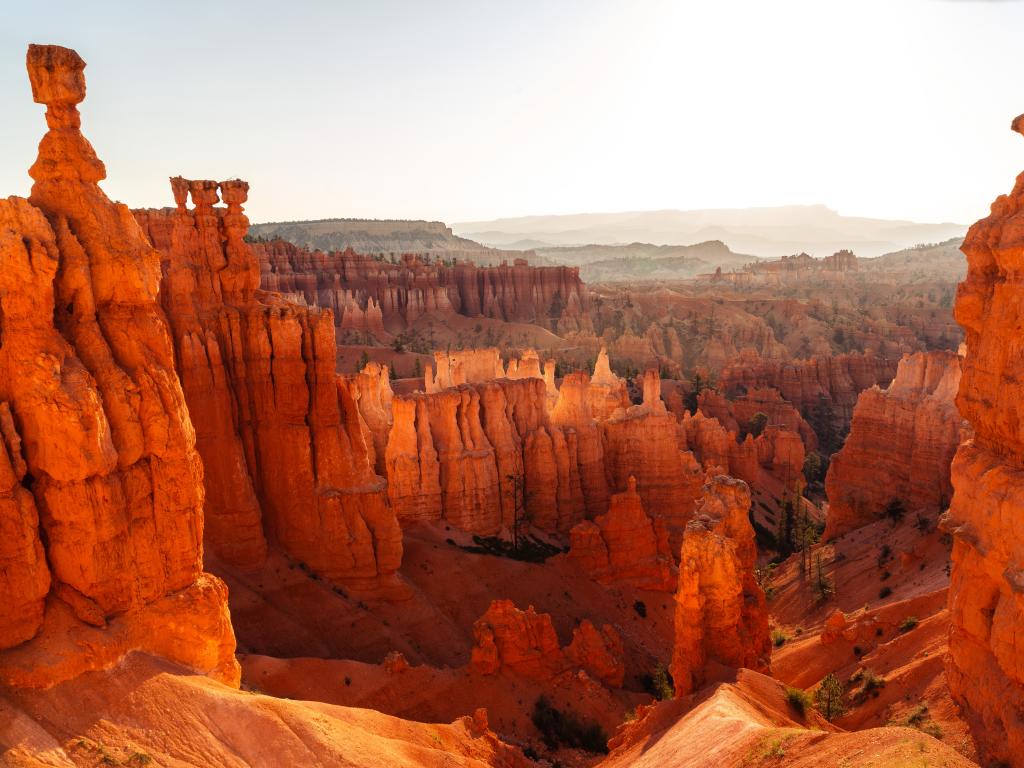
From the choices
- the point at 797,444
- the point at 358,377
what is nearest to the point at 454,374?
the point at 358,377

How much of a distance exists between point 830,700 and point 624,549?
1174 centimetres

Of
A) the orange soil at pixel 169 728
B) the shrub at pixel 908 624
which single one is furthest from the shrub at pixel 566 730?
the shrub at pixel 908 624

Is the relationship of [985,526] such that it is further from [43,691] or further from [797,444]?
[797,444]

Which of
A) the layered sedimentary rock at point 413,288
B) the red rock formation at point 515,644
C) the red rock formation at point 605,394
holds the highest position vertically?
the layered sedimentary rock at point 413,288

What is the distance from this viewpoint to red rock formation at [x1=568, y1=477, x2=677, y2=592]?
28.7 meters

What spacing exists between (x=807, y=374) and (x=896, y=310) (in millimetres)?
46713

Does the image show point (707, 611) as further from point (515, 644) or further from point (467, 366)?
point (467, 366)

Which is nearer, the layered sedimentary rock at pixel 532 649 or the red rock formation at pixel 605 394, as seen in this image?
the layered sedimentary rock at pixel 532 649

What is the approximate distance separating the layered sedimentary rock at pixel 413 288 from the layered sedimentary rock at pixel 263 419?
55.1 meters

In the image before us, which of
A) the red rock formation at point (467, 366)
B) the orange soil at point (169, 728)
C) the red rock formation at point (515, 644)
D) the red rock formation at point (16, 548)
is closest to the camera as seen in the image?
the orange soil at point (169, 728)

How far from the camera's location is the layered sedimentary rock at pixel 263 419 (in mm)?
21141

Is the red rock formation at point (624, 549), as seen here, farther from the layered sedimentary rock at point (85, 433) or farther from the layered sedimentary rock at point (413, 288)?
the layered sedimentary rock at point (413, 288)

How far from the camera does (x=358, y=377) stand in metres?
30.6

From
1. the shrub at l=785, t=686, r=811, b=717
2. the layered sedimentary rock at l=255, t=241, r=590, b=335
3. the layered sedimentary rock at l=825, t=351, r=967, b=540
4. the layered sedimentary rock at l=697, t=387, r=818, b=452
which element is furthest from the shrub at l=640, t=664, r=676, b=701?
the layered sedimentary rock at l=255, t=241, r=590, b=335
